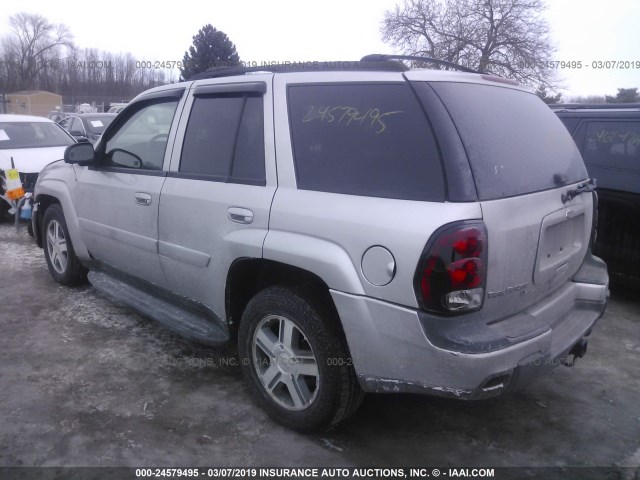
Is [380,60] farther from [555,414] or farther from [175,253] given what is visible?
[555,414]

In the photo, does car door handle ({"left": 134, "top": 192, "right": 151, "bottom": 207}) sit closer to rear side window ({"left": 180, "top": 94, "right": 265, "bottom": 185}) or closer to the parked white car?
rear side window ({"left": 180, "top": 94, "right": 265, "bottom": 185})

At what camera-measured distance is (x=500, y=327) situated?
2.44 m

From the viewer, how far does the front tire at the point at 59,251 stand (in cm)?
507

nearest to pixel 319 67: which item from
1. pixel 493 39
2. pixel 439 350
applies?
pixel 439 350

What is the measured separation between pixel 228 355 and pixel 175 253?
3.06 ft

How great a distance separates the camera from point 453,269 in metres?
2.26

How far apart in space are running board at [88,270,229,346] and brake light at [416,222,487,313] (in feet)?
4.95

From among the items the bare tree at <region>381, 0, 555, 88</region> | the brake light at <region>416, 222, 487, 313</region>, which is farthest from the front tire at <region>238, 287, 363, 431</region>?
the bare tree at <region>381, 0, 555, 88</region>

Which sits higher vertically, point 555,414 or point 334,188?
point 334,188

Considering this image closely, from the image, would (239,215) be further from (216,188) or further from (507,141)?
(507,141)

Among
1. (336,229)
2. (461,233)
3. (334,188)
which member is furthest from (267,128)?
(461,233)

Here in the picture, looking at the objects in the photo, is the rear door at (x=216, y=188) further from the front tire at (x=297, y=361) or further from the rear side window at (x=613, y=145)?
the rear side window at (x=613, y=145)

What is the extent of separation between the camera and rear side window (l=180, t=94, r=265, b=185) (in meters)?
3.11

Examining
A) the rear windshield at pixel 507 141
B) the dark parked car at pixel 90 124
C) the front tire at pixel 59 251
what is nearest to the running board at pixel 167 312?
the front tire at pixel 59 251
